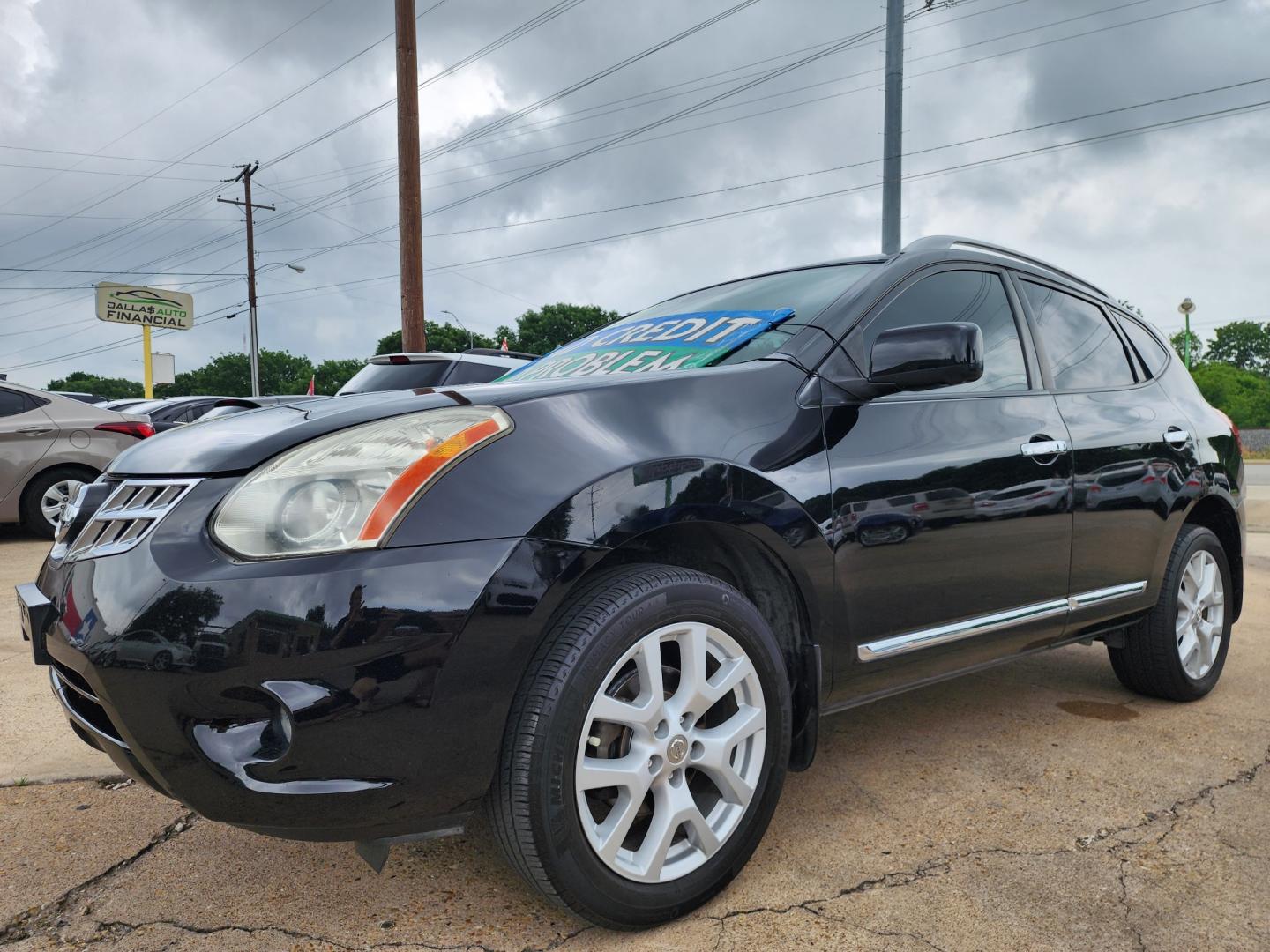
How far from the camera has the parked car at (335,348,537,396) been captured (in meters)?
6.78

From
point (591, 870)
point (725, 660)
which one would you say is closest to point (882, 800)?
point (725, 660)

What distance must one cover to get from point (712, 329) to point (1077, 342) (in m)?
1.39

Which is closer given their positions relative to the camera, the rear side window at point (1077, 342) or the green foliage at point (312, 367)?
the rear side window at point (1077, 342)

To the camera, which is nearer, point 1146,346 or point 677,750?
point 677,750

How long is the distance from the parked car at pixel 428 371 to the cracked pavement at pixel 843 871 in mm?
4376

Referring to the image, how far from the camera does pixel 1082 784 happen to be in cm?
268

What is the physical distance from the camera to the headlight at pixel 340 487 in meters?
1.65

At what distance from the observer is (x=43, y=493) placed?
309 inches

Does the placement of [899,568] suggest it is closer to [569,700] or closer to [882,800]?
[882,800]

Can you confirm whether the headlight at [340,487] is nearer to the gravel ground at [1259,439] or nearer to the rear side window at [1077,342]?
the rear side window at [1077,342]

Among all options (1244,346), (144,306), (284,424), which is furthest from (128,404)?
(1244,346)

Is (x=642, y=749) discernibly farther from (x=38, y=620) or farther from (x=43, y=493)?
(x=43, y=493)

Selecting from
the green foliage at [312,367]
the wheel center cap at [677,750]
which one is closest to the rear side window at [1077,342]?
the wheel center cap at [677,750]

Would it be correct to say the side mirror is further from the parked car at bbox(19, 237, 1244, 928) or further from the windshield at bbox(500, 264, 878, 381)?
the windshield at bbox(500, 264, 878, 381)
